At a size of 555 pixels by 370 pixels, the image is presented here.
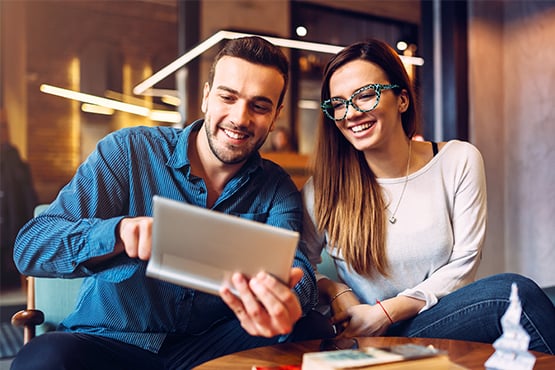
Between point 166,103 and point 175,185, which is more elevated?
point 166,103

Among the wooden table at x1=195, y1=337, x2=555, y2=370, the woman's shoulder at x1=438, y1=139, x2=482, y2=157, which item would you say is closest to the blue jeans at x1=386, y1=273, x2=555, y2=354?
the wooden table at x1=195, y1=337, x2=555, y2=370

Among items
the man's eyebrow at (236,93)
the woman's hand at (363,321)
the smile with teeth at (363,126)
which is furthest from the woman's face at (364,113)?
the woman's hand at (363,321)

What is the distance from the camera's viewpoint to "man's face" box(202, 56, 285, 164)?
153 cm

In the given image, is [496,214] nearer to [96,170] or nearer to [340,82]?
[340,82]

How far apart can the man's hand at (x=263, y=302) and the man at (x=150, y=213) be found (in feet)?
0.78

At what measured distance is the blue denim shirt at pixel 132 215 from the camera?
49.9 inches

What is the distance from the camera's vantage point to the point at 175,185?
1.54 m

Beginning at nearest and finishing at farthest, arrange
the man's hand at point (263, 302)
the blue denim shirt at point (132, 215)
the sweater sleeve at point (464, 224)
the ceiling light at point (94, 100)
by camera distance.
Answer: the man's hand at point (263, 302), the blue denim shirt at point (132, 215), the sweater sleeve at point (464, 224), the ceiling light at point (94, 100)

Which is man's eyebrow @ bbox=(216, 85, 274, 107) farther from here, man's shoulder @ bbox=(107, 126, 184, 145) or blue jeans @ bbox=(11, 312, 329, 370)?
blue jeans @ bbox=(11, 312, 329, 370)

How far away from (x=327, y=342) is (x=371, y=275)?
524mm

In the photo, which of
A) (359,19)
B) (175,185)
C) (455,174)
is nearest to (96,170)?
(175,185)

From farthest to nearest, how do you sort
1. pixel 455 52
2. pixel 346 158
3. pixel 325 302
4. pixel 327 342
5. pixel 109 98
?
pixel 109 98, pixel 455 52, pixel 346 158, pixel 325 302, pixel 327 342

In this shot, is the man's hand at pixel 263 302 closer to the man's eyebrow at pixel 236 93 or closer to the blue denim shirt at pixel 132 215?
the blue denim shirt at pixel 132 215

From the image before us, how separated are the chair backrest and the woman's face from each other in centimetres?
99
